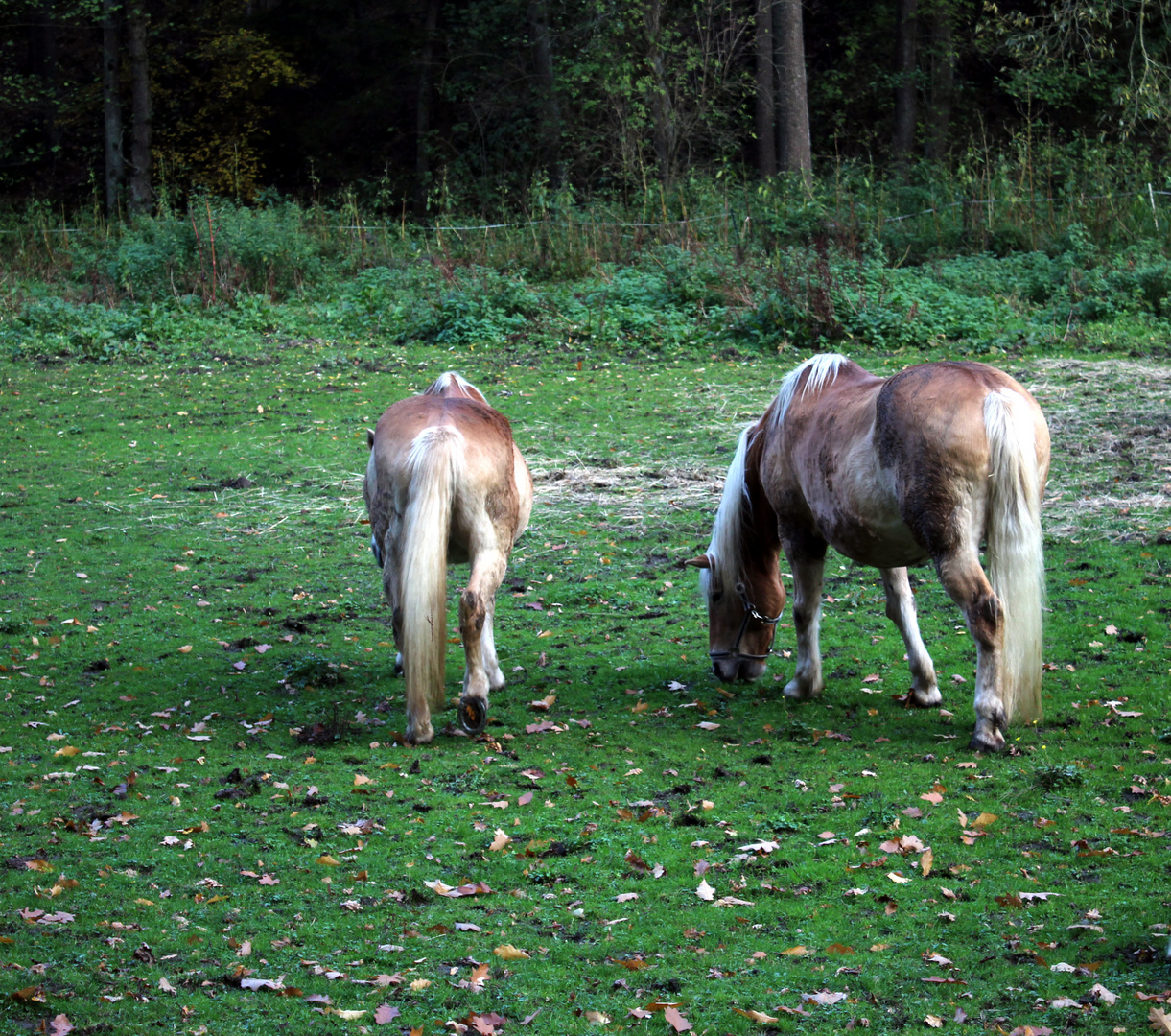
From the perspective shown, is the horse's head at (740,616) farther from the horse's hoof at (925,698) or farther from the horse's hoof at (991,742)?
the horse's hoof at (991,742)

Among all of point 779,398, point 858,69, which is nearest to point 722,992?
point 779,398

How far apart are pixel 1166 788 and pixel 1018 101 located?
26.2 m

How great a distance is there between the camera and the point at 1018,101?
27.4m

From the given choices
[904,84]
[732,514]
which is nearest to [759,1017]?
[732,514]

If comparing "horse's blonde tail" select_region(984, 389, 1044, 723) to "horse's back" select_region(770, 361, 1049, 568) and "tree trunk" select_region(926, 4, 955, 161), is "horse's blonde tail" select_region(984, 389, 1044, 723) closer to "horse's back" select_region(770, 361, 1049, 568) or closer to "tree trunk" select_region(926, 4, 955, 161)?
"horse's back" select_region(770, 361, 1049, 568)

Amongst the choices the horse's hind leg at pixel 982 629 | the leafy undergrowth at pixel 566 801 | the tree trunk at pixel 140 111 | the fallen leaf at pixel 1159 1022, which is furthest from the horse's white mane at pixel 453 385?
the tree trunk at pixel 140 111

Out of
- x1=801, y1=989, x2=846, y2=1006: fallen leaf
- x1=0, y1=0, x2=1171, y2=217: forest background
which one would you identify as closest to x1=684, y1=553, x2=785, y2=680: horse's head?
x1=801, y1=989, x2=846, y2=1006: fallen leaf

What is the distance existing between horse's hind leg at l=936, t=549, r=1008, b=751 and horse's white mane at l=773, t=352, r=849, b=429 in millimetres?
1290

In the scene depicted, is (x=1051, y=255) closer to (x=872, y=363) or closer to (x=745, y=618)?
(x=872, y=363)

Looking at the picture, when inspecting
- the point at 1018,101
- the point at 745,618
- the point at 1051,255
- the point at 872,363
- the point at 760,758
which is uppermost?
the point at 1018,101

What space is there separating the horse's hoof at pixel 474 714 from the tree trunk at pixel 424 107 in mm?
23211

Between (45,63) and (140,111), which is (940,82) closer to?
(140,111)

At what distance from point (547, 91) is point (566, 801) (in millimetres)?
23136

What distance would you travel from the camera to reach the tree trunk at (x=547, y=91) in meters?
25.3
